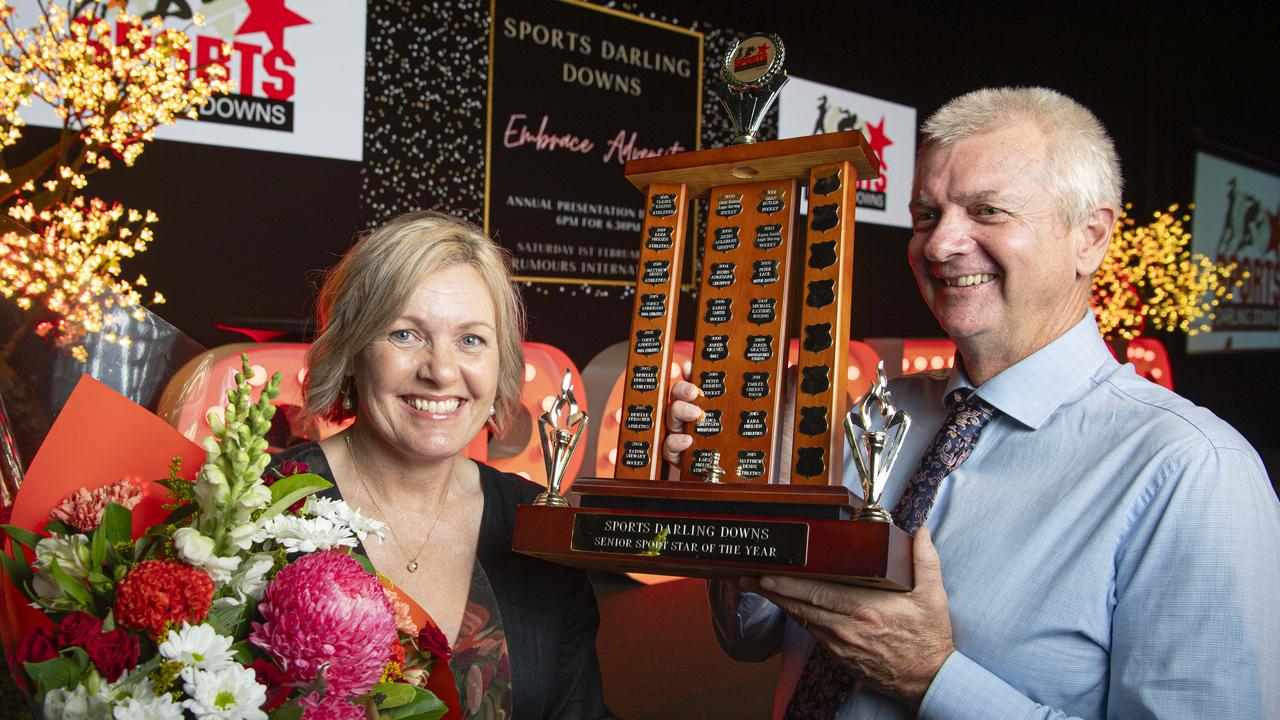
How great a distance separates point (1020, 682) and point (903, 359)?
4.35 meters

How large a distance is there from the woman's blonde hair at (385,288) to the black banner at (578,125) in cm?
286

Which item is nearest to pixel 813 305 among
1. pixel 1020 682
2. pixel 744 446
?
pixel 744 446

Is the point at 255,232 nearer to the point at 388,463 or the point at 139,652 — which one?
the point at 388,463

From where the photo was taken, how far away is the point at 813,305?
1.60 meters

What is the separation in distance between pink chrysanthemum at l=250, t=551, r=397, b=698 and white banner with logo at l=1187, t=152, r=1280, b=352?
8.60 metres

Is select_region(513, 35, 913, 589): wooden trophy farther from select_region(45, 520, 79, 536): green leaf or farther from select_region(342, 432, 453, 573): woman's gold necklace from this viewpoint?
select_region(45, 520, 79, 536): green leaf

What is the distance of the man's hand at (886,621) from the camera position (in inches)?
51.2

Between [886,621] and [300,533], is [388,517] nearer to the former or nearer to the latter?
[300,533]

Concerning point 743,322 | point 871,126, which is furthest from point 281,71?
point 871,126

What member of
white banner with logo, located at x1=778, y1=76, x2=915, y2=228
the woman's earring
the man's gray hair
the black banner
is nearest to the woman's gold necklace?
the woman's earring

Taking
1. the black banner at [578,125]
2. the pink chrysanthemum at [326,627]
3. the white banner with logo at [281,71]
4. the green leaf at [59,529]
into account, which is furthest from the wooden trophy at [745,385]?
the black banner at [578,125]

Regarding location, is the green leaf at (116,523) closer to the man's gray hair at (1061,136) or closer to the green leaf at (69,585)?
the green leaf at (69,585)

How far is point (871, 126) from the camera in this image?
633cm

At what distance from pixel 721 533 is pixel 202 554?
63cm
